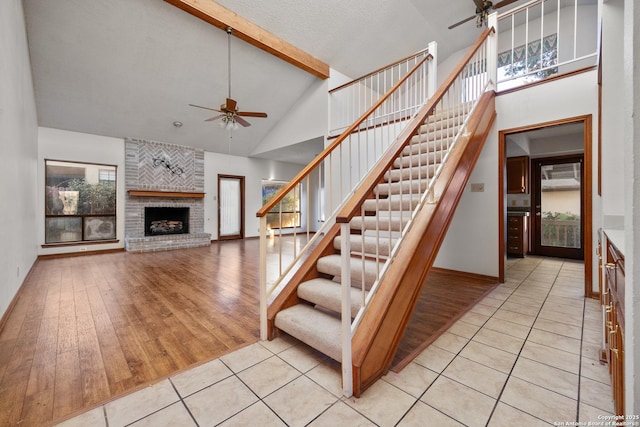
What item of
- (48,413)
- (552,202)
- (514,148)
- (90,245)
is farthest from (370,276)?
(90,245)

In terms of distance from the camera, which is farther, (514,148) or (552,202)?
(552,202)

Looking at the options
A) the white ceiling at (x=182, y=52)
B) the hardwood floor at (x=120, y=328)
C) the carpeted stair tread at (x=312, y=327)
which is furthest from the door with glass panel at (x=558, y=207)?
the carpeted stair tread at (x=312, y=327)

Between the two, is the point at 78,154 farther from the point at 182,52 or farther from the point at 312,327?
the point at 312,327

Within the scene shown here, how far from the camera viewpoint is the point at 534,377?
1.52 metres

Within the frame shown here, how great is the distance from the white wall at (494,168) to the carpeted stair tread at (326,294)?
2395 mm

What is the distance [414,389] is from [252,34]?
539 centimetres

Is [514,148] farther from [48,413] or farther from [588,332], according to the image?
[48,413]

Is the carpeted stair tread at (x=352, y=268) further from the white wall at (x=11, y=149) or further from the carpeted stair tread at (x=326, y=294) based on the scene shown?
the white wall at (x=11, y=149)

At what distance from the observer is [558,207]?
511 centimetres

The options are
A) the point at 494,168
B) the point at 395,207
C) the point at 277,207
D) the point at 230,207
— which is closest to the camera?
the point at 395,207

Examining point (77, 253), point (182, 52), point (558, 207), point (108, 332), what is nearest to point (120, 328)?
point (108, 332)

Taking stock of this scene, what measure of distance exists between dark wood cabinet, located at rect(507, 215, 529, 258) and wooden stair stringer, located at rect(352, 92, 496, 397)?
3308 mm

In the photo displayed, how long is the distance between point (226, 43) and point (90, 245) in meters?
5.11

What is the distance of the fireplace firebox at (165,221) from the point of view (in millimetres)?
6492
